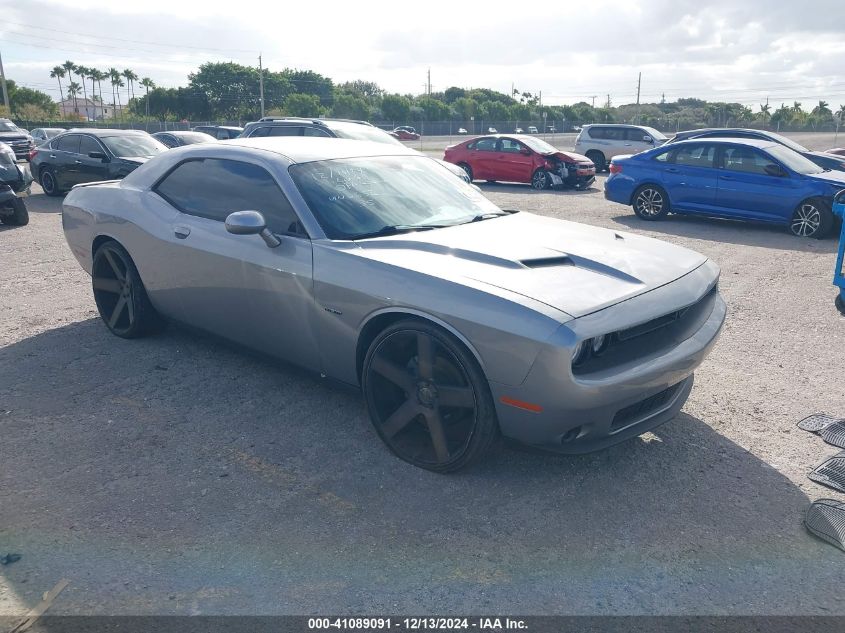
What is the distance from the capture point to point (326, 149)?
4.69m

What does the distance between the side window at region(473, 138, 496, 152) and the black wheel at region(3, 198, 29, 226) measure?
11.4m

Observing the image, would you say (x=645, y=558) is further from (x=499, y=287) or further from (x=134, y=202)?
(x=134, y=202)

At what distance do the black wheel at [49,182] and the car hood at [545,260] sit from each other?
45.9ft

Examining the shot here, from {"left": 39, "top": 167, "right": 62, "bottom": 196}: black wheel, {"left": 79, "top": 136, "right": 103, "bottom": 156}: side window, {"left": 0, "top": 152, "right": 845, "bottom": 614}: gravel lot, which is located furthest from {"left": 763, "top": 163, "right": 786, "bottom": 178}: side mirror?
{"left": 39, "top": 167, "right": 62, "bottom": 196}: black wheel

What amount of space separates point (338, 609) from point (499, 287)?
1.55 metres

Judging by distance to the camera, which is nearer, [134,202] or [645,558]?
[645,558]

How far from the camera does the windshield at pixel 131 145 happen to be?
567 inches

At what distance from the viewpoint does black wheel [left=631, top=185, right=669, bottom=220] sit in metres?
12.3

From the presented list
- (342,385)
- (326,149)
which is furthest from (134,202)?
(342,385)

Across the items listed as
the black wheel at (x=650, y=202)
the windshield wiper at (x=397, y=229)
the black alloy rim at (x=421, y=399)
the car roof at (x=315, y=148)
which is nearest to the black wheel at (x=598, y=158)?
the black wheel at (x=650, y=202)

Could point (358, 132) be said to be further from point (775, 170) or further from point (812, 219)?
point (812, 219)

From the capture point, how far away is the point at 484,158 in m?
19.0

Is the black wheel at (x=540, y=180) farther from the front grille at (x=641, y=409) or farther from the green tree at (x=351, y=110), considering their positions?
the green tree at (x=351, y=110)

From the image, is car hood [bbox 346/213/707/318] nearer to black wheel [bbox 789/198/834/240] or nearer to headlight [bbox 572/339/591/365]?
headlight [bbox 572/339/591/365]
